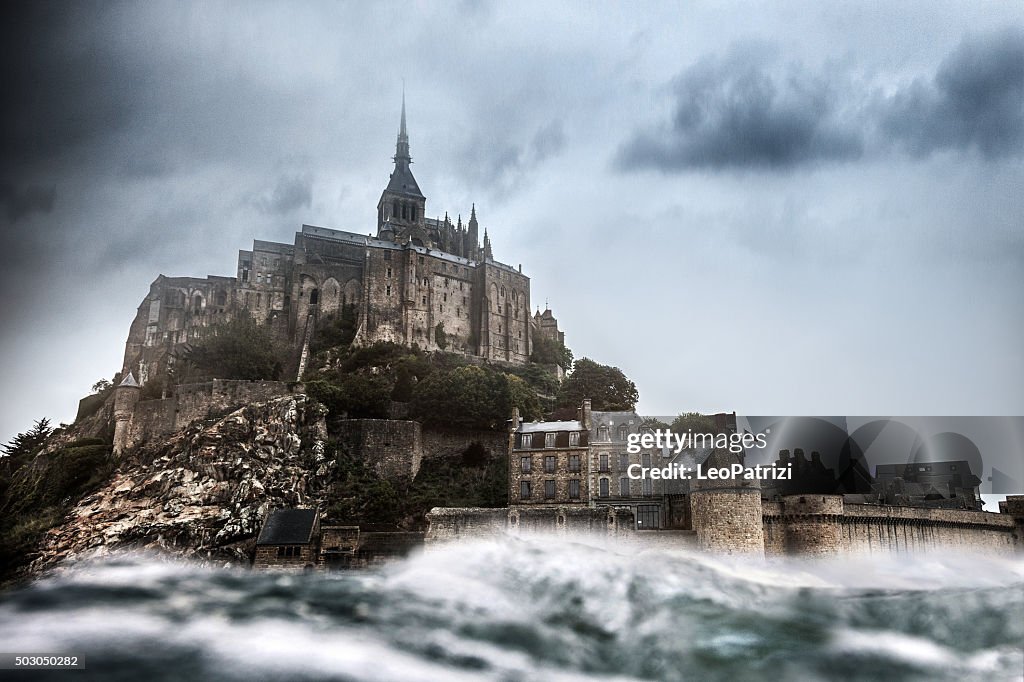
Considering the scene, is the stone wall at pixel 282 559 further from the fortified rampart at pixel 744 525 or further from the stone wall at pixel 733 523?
the stone wall at pixel 733 523

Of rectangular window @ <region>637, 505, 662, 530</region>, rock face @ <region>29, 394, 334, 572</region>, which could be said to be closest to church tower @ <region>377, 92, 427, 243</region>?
rock face @ <region>29, 394, 334, 572</region>

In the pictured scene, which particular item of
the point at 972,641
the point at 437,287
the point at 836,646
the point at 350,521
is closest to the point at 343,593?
the point at 350,521

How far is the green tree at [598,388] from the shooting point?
4972 centimetres

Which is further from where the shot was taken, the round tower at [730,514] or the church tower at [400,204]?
the church tower at [400,204]

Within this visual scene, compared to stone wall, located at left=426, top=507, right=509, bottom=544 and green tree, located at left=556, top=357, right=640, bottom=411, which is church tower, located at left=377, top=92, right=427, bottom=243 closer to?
green tree, located at left=556, top=357, right=640, bottom=411

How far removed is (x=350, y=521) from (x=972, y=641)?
21743mm

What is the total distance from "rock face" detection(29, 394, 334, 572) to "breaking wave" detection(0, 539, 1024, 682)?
4.79 feet

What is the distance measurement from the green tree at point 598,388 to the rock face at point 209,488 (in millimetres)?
15434

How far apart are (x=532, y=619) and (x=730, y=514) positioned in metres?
7.45

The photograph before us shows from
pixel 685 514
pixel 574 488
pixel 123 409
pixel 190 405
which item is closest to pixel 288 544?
pixel 574 488

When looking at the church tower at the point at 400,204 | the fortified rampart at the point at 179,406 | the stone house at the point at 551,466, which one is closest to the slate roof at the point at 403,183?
the church tower at the point at 400,204

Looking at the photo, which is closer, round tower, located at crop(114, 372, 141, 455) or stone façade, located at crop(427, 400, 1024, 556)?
stone façade, located at crop(427, 400, 1024, 556)

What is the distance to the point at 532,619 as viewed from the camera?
86.5 ft

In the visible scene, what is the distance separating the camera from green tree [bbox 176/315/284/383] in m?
45.2
